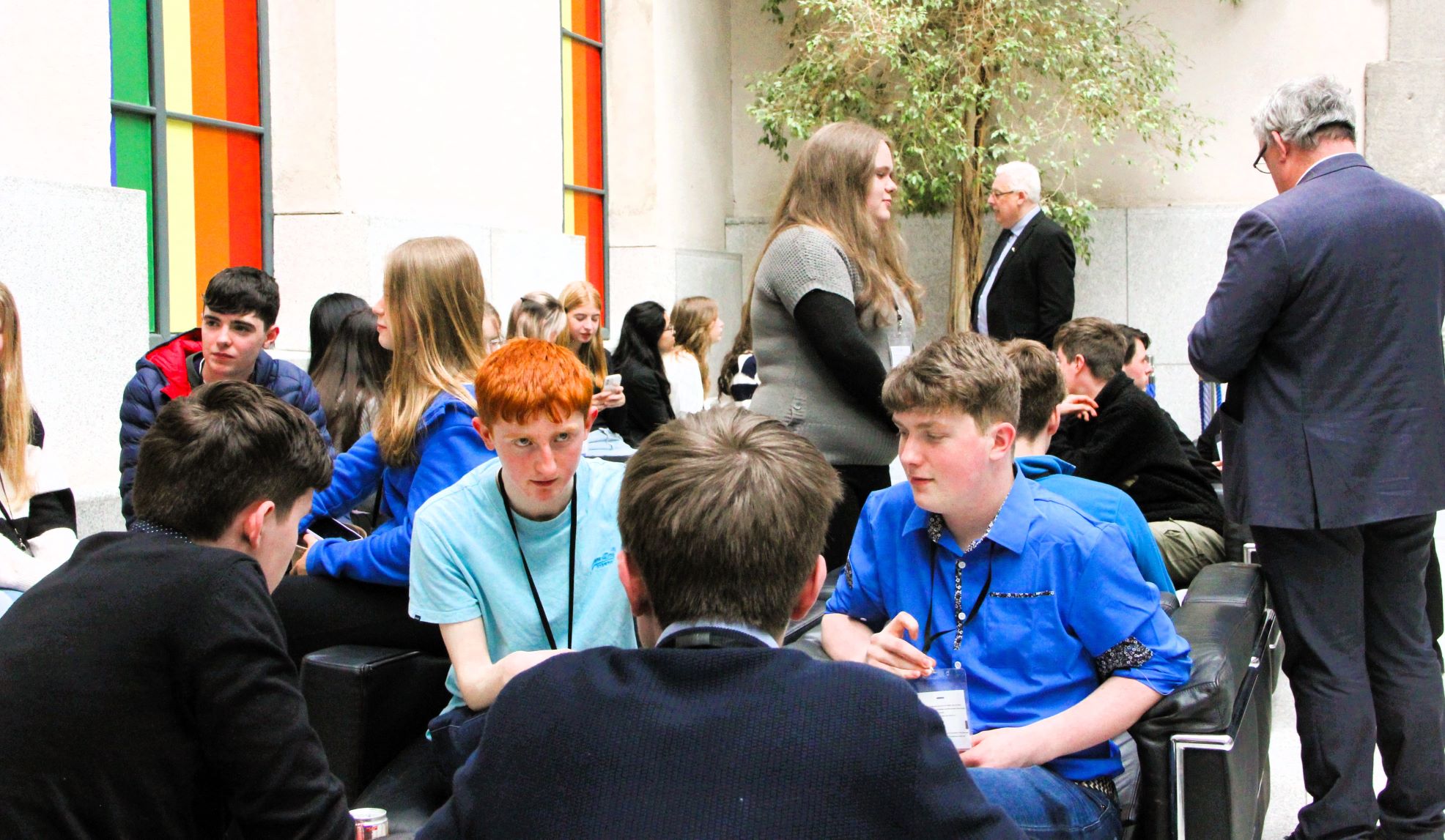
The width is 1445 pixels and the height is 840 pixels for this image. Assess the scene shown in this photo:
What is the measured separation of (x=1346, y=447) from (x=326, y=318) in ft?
10.9

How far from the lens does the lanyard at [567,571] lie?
2.64 m

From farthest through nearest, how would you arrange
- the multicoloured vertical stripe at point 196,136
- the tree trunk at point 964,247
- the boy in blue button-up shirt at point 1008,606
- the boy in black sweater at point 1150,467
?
the tree trunk at point 964,247 < the multicoloured vertical stripe at point 196,136 < the boy in black sweater at point 1150,467 < the boy in blue button-up shirt at point 1008,606

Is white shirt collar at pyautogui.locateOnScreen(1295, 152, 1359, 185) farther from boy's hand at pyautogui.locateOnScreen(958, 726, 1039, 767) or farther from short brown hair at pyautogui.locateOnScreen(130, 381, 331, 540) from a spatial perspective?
short brown hair at pyautogui.locateOnScreen(130, 381, 331, 540)

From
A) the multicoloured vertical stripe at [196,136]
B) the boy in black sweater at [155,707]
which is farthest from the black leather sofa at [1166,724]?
the multicoloured vertical stripe at [196,136]

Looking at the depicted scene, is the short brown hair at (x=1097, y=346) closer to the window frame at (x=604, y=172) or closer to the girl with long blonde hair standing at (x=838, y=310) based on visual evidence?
the girl with long blonde hair standing at (x=838, y=310)

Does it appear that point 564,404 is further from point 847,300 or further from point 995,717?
point 847,300

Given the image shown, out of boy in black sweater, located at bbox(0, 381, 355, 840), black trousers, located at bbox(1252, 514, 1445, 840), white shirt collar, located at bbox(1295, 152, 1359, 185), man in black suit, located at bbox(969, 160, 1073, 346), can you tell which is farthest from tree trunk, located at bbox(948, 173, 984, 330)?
boy in black sweater, located at bbox(0, 381, 355, 840)

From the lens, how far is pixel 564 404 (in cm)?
262

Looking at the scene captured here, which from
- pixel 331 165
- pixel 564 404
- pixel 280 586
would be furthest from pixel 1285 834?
pixel 331 165

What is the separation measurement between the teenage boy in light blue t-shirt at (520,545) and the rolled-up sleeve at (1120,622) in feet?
2.91

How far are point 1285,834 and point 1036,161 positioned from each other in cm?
838

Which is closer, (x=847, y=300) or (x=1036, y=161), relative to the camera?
(x=847, y=300)

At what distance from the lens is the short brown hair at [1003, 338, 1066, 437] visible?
3.18 m

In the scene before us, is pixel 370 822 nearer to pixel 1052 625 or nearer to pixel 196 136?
pixel 1052 625
